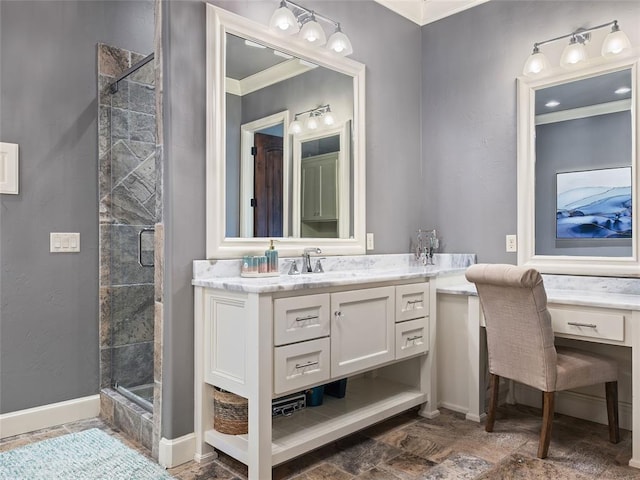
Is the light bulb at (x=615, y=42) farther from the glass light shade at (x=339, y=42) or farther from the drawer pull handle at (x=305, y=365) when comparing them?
the drawer pull handle at (x=305, y=365)

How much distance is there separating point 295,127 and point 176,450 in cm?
183

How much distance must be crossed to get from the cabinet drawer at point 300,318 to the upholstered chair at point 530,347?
824 mm

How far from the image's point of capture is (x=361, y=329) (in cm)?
234

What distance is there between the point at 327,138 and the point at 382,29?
101 cm

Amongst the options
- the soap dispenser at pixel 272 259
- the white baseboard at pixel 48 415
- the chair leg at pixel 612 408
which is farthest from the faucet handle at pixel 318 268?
the chair leg at pixel 612 408

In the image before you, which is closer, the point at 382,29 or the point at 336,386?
the point at 336,386

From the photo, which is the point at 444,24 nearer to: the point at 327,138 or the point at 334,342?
the point at 327,138

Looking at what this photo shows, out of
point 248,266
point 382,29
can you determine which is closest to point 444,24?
point 382,29

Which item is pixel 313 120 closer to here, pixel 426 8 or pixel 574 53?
pixel 426 8

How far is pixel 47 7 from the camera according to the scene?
2566 mm

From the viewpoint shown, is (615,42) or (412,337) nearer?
(615,42)

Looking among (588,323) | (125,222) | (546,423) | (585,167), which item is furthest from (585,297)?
(125,222)

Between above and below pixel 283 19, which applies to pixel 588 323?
below

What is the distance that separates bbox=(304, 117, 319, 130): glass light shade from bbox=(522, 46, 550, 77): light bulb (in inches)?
53.5
